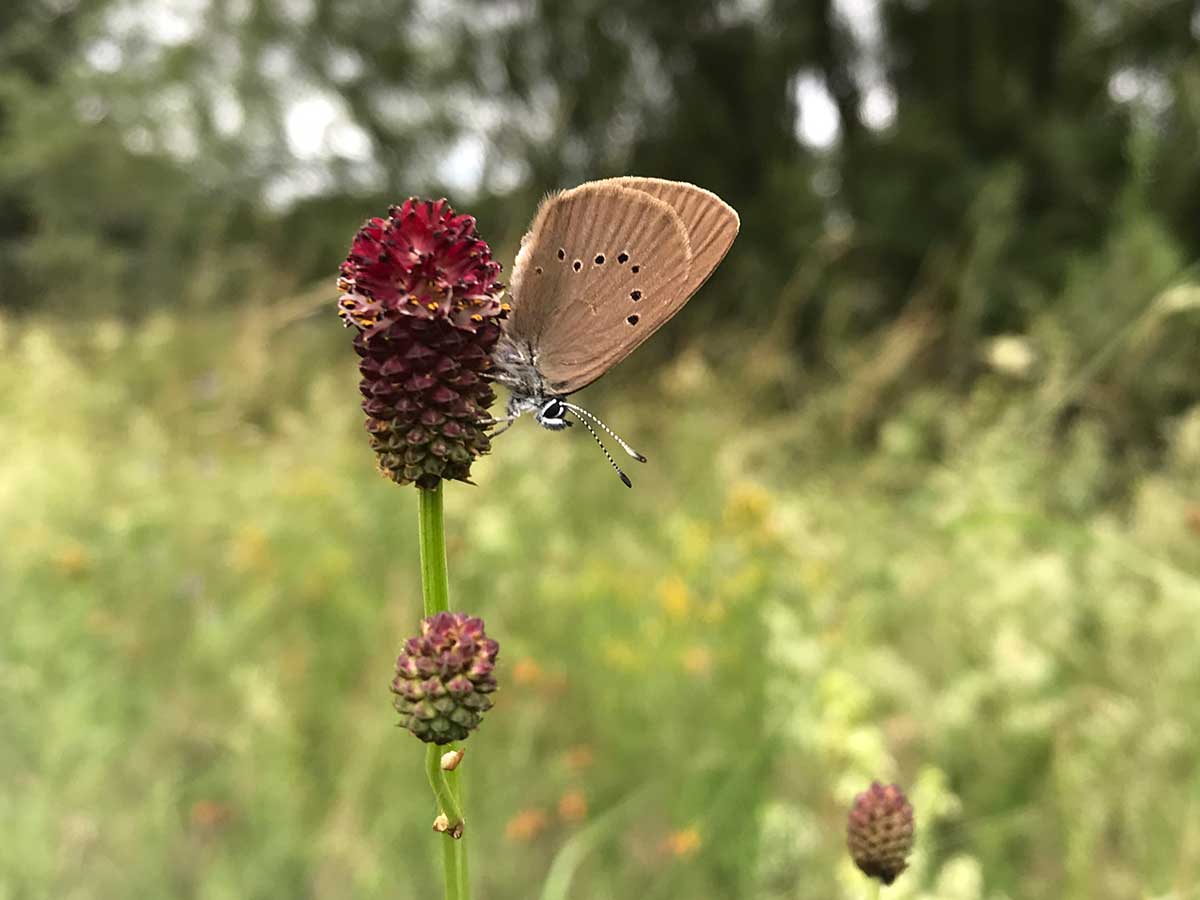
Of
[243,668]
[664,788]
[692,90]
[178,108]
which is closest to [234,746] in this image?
[243,668]

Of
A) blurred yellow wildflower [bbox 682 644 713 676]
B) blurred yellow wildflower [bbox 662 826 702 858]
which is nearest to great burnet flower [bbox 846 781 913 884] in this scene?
blurred yellow wildflower [bbox 662 826 702 858]

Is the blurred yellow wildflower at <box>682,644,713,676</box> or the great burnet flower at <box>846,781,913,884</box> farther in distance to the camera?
the blurred yellow wildflower at <box>682,644,713,676</box>

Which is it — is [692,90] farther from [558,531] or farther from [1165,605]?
[1165,605]

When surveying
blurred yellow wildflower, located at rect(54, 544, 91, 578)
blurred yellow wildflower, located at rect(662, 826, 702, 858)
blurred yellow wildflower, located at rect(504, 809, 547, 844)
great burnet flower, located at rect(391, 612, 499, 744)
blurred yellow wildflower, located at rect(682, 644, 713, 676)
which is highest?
blurred yellow wildflower, located at rect(54, 544, 91, 578)

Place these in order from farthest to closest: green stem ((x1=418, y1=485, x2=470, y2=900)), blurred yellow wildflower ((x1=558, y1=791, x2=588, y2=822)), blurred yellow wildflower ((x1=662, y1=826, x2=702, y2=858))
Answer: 1. blurred yellow wildflower ((x1=558, y1=791, x2=588, y2=822))
2. blurred yellow wildflower ((x1=662, y1=826, x2=702, y2=858))
3. green stem ((x1=418, y1=485, x2=470, y2=900))

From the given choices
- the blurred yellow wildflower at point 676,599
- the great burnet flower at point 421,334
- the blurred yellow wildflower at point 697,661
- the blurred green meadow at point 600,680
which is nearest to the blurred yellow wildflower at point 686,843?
the blurred green meadow at point 600,680

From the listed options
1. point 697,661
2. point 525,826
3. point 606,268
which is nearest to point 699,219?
point 606,268

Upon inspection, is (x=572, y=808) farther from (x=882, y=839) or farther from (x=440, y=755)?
(x=440, y=755)

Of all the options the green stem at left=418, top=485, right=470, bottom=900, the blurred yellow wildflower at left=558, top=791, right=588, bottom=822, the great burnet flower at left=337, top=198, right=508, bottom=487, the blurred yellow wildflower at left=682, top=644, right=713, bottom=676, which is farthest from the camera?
the blurred yellow wildflower at left=682, top=644, right=713, bottom=676

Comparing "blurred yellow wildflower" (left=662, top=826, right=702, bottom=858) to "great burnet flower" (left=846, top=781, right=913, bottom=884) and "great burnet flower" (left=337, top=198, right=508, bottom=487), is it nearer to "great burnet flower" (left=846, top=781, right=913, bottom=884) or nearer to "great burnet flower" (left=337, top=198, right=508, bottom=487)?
"great burnet flower" (left=846, top=781, right=913, bottom=884)
